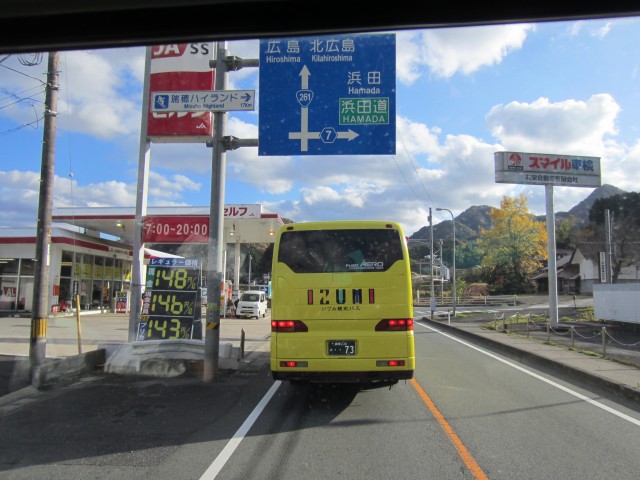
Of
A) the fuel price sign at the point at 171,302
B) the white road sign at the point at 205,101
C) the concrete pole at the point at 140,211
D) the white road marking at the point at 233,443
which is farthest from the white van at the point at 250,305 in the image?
the white road marking at the point at 233,443

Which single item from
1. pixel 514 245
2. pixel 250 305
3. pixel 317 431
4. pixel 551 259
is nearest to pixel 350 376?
pixel 317 431

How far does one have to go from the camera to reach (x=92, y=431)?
602 centimetres

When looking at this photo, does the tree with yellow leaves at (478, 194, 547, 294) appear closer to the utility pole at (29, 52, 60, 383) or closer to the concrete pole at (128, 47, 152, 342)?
the concrete pole at (128, 47, 152, 342)

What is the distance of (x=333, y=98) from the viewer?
401 inches

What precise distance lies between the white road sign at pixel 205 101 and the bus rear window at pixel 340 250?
3741mm

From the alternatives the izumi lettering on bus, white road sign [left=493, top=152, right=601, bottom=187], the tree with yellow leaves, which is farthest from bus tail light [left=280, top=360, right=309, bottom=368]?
the tree with yellow leaves

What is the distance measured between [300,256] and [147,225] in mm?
6131

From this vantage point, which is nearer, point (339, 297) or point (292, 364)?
point (292, 364)

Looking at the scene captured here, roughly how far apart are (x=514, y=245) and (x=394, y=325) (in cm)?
6747

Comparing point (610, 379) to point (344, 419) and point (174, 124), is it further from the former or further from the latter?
point (174, 124)

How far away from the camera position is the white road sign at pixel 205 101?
9.97 meters

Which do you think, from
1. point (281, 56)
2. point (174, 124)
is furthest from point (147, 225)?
point (281, 56)

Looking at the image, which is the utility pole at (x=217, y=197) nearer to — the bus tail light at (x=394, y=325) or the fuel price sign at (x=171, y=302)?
the fuel price sign at (x=171, y=302)

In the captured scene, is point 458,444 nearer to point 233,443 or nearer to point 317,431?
point 317,431
